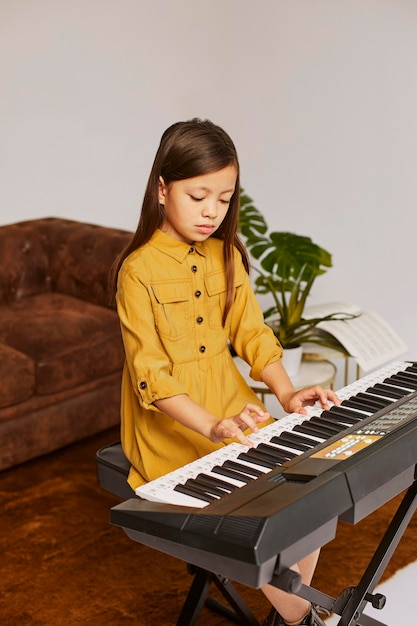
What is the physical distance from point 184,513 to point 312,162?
3525mm

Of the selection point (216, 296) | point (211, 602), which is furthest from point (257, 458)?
point (211, 602)

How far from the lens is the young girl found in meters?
2.24

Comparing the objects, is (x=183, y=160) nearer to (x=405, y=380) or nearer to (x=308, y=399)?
(x=308, y=399)

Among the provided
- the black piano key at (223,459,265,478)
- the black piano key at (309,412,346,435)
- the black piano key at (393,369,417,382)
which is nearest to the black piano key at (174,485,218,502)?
the black piano key at (223,459,265,478)

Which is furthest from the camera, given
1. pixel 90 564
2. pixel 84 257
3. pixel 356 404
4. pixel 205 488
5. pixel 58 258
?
pixel 58 258

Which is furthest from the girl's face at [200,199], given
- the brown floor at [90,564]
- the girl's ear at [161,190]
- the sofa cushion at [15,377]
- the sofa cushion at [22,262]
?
the sofa cushion at [22,262]

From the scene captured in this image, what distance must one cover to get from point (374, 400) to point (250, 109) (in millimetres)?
3334

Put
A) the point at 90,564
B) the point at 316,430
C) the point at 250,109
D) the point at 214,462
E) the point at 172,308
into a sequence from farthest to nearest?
the point at 250,109 → the point at 90,564 → the point at 172,308 → the point at 316,430 → the point at 214,462

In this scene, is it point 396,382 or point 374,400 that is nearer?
point 374,400

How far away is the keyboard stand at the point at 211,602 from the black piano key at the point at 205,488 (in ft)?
2.20

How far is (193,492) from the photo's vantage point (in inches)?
70.1

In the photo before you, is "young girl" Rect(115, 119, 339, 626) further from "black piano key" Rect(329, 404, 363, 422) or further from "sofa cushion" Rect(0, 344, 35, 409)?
"sofa cushion" Rect(0, 344, 35, 409)

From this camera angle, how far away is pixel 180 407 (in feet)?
7.25

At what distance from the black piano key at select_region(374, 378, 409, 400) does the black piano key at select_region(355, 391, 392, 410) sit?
0.12 feet
